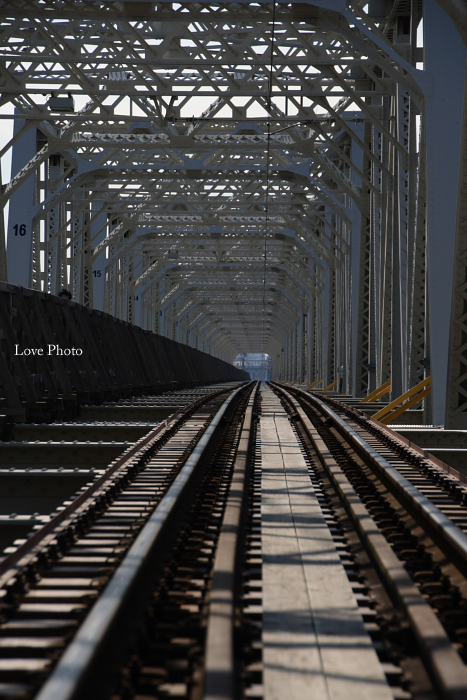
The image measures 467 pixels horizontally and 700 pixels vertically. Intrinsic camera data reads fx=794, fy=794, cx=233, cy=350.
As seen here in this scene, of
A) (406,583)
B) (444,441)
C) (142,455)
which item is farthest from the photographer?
(444,441)

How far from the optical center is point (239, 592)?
425 cm

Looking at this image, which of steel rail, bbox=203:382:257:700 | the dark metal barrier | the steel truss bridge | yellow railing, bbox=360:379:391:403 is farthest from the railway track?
A: yellow railing, bbox=360:379:391:403

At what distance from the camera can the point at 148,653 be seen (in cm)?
333

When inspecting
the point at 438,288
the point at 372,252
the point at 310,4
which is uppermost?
the point at 310,4

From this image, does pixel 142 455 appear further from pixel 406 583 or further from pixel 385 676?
pixel 385 676

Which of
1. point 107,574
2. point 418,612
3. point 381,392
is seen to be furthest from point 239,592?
point 381,392

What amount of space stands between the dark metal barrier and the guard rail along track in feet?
11.7

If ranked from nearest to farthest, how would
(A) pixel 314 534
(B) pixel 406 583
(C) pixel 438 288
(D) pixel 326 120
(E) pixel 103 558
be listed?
(B) pixel 406 583 → (E) pixel 103 558 → (A) pixel 314 534 → (C) pixel 438 288 → (D) pixel 326 120

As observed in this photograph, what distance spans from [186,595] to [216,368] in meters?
50.0

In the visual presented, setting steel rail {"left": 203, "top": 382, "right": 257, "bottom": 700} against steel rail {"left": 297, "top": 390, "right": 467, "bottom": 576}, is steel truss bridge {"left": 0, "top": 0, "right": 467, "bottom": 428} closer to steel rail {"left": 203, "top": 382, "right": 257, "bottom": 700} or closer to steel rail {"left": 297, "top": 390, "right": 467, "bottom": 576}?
steel rail {"left": 297, "top": 390, "right": 467, "bottom": 576}

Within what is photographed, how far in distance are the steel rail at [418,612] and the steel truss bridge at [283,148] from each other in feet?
24.0

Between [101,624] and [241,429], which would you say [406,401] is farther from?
[101,624]

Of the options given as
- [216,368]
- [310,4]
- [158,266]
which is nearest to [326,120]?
[310,4]

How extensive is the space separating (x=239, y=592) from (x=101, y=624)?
1202mm
